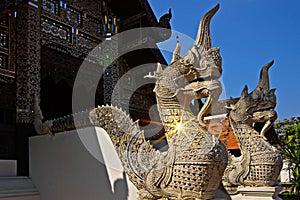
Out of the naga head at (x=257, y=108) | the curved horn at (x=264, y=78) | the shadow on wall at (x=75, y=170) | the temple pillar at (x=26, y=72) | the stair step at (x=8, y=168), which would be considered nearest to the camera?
the shadow on wall at (x=75, y=170)

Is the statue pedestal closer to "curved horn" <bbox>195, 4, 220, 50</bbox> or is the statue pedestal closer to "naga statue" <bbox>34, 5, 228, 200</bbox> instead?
"naga statue" <bbox>34, 5, 228, 200</bbox>

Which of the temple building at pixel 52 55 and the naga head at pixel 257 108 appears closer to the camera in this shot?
the naga head at pixel 257 108

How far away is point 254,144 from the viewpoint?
3.28 meters

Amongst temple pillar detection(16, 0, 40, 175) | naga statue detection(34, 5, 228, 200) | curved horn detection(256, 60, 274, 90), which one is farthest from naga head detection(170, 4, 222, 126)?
temple pillar detection(16, 0, 40, 175)

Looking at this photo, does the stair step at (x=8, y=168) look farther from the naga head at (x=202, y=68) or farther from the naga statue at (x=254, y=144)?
the naga head at (x=202, y=68)

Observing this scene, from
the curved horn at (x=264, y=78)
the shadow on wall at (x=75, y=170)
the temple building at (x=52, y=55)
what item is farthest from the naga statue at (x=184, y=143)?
the temple building at (x=52, y=55)

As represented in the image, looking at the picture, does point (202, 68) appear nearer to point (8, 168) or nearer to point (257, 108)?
point (257, 108)

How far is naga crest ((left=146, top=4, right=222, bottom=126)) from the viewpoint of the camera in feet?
7.50

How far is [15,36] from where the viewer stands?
438cm

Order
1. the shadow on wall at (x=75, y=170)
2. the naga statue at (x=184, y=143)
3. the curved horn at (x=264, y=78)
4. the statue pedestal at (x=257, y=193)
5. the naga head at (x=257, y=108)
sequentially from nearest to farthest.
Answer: the naga statue at (x=184, y=143) → the shadow on wall at (x=75, y=170) → the statue pedestal at (x=257, y=193) → the naga head at (x=257, y=108) → the curved horn at (x=264, y=78)

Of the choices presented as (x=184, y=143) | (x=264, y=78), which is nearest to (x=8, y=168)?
(x=184, y=143)

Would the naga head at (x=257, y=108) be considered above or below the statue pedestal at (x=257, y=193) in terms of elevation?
above

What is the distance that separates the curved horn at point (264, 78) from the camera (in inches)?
139

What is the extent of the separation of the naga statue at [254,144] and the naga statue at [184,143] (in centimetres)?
106
